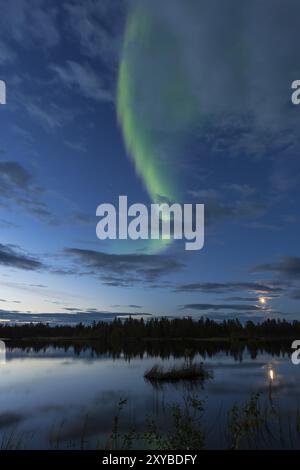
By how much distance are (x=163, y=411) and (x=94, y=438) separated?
31.1 feet

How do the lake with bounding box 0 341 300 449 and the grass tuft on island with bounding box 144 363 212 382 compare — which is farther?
the grass tuft on island with bounding box 144 363 212 382

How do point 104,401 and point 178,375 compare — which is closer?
point 104,401

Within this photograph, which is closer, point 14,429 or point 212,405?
point 14,429

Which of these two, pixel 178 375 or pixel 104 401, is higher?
pixel 178 375

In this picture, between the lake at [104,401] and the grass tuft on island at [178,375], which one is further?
the grass tuft on island at [178,375]

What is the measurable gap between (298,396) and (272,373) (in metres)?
20.9

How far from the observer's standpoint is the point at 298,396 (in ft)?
128

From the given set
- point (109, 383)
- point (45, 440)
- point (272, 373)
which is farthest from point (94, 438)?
point (272, 373)
